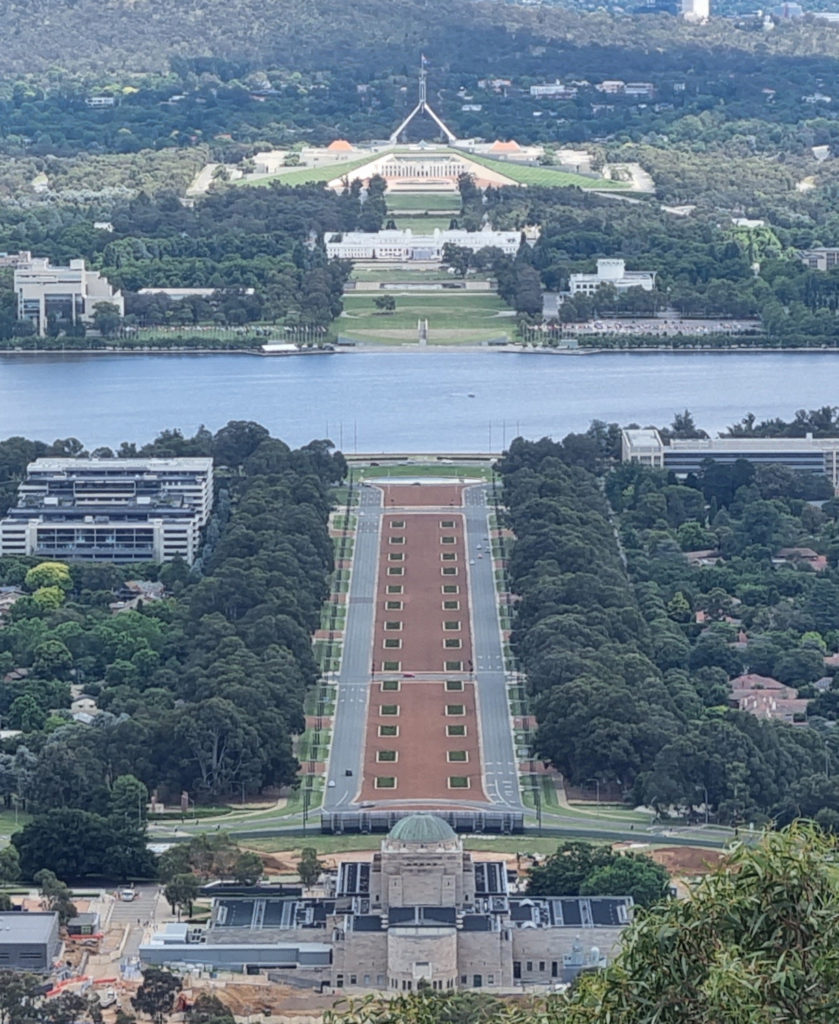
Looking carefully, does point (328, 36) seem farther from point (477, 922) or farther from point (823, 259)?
point (477, 922)

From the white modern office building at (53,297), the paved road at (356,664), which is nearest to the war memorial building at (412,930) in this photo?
the paved road at (356,664)

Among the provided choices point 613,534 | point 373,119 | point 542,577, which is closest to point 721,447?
point 613,534

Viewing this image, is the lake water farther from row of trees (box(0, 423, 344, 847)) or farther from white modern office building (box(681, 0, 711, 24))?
white modern office building (box(681, 0, 711, 24))

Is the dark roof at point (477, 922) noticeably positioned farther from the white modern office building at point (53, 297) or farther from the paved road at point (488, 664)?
the white modern office building at point (53, 297)

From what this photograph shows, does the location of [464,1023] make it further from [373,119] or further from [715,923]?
[373,119]

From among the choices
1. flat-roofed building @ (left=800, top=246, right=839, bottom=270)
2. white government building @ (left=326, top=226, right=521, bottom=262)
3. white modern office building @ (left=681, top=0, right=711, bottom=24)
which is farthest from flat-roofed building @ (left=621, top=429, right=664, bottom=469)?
white modern office building @ (left=681, top=0, right=711, bottom=24)
